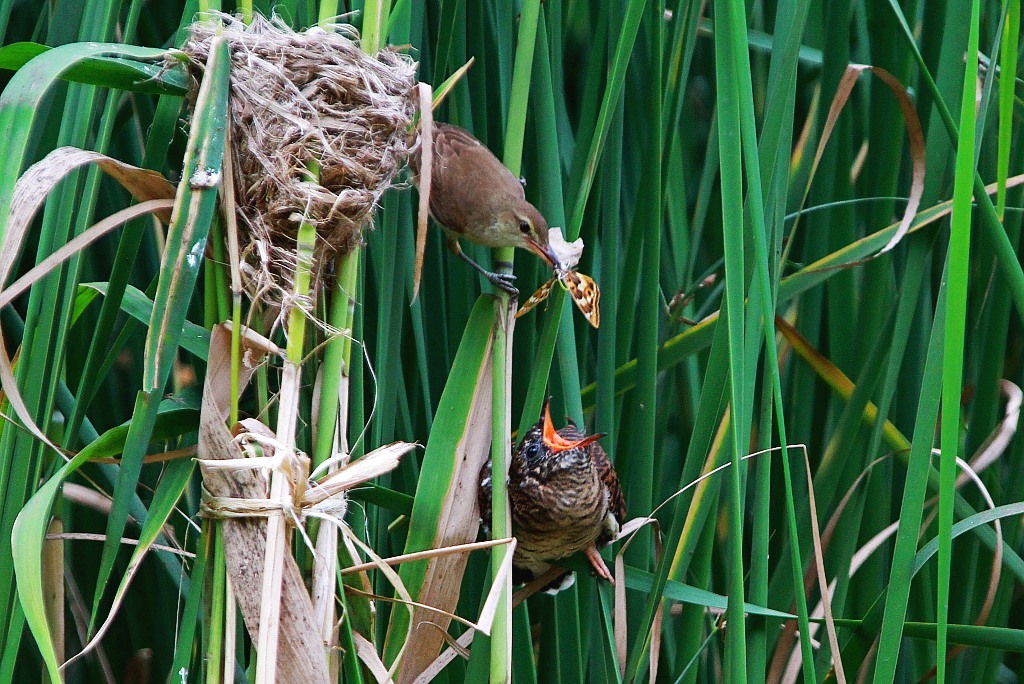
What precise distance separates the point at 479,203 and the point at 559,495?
395 mm

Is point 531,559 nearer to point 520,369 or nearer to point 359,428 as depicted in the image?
point 520,369

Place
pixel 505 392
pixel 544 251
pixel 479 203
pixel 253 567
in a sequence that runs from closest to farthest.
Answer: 1. pixel 253 567
2. pixel 505 392
3. pixel 544 251
4. pixel 479 203

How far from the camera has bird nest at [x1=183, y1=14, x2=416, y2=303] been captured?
0.77 m

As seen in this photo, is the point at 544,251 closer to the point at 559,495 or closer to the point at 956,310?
the point at 559,495

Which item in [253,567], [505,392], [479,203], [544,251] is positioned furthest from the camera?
[479,203]

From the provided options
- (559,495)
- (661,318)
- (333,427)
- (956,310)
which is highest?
(956,310)

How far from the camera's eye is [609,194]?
109cm

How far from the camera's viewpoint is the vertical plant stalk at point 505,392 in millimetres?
801

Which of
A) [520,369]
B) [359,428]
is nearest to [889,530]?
[520,369]

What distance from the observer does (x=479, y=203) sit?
1.19 meters

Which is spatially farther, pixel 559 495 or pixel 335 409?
pixel 559 495

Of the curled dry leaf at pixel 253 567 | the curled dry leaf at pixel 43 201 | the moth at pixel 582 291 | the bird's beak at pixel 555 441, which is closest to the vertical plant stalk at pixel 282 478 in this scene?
the curled dry leaf at pixel 253 567

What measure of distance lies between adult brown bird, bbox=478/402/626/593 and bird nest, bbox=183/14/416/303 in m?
0.41

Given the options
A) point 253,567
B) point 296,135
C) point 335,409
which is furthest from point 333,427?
point 296,135
